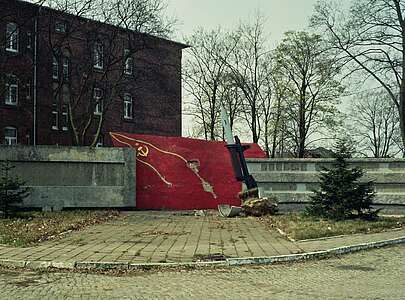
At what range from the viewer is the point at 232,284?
868 centimetres

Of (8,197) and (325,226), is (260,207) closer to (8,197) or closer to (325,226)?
(325,226)

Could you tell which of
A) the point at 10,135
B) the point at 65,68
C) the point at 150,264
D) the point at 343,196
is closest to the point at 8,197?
the point at 150,264

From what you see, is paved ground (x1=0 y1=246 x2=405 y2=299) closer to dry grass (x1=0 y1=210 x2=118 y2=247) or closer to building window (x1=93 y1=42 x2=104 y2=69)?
dry grass (x1=0 y1=210 x2=118 y2=247)

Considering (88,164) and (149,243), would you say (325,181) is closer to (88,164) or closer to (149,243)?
(149,243)

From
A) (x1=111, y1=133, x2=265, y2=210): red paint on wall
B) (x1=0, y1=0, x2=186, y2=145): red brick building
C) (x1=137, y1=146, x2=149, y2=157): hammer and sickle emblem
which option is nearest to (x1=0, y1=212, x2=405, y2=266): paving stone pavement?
(x1=111, y1=133, x2=265, y2=210): red paint on wall

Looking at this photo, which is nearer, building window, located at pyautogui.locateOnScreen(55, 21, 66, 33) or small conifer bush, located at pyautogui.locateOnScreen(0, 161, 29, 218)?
small conifer bush, located at pyautogui.locateOnScreen(0, 161, 29, 218)

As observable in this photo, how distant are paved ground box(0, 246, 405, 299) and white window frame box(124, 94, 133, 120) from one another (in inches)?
1652

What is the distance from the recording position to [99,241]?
1320 cm

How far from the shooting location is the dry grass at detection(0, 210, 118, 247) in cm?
1331

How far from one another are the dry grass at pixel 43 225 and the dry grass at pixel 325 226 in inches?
241

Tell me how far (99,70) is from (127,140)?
16.5 m

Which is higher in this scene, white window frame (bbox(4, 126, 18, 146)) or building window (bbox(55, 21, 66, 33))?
building window (bbox(55, 21, 66, 33))

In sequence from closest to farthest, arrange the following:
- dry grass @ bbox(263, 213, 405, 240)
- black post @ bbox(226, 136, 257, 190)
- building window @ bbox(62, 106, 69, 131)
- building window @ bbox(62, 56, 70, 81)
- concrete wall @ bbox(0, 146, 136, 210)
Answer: dry grass @ bbox(263, 213, 405, 240) < black post @ bbox(226, 136, 257, 190) < concrete wall @ bbox(0, 146, 136, 210) < building window @ bbox(62, 56, 70, 81) < building window @ bbox(62, 106, 69, 131)

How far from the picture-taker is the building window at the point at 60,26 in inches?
1312
